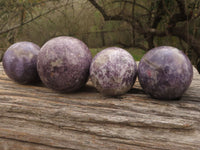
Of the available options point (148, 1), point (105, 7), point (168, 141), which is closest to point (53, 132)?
point (168, 141)

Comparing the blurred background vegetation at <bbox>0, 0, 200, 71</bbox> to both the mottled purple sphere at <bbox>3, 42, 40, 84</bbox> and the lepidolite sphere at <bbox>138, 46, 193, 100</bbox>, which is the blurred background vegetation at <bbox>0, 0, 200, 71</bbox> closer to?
the mottled purple sphere at <bbox>3, 42, 40, 84</bbox>

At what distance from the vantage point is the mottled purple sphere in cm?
163

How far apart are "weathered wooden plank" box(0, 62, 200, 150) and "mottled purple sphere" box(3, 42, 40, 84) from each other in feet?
0.63

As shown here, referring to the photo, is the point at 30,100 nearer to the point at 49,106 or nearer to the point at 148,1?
the point at 49,106

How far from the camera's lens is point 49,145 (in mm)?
1341

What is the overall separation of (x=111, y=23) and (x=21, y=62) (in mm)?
2080

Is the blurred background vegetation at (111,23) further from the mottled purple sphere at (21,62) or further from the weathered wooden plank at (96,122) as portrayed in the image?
the weathered wooden plank at (96,122)

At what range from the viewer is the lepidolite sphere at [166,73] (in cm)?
129

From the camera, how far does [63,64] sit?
1396mm

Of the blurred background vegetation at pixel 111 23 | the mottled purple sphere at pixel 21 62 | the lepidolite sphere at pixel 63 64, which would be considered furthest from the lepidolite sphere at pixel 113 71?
the blurred background vegetation at pixel 111 23

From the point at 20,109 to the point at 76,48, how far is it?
623 mm

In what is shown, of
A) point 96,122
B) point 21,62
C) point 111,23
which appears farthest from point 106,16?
point 96,122

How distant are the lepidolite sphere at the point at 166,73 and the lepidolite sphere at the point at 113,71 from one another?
0.35 ft

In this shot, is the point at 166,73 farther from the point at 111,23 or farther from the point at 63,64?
the point at 111,23
